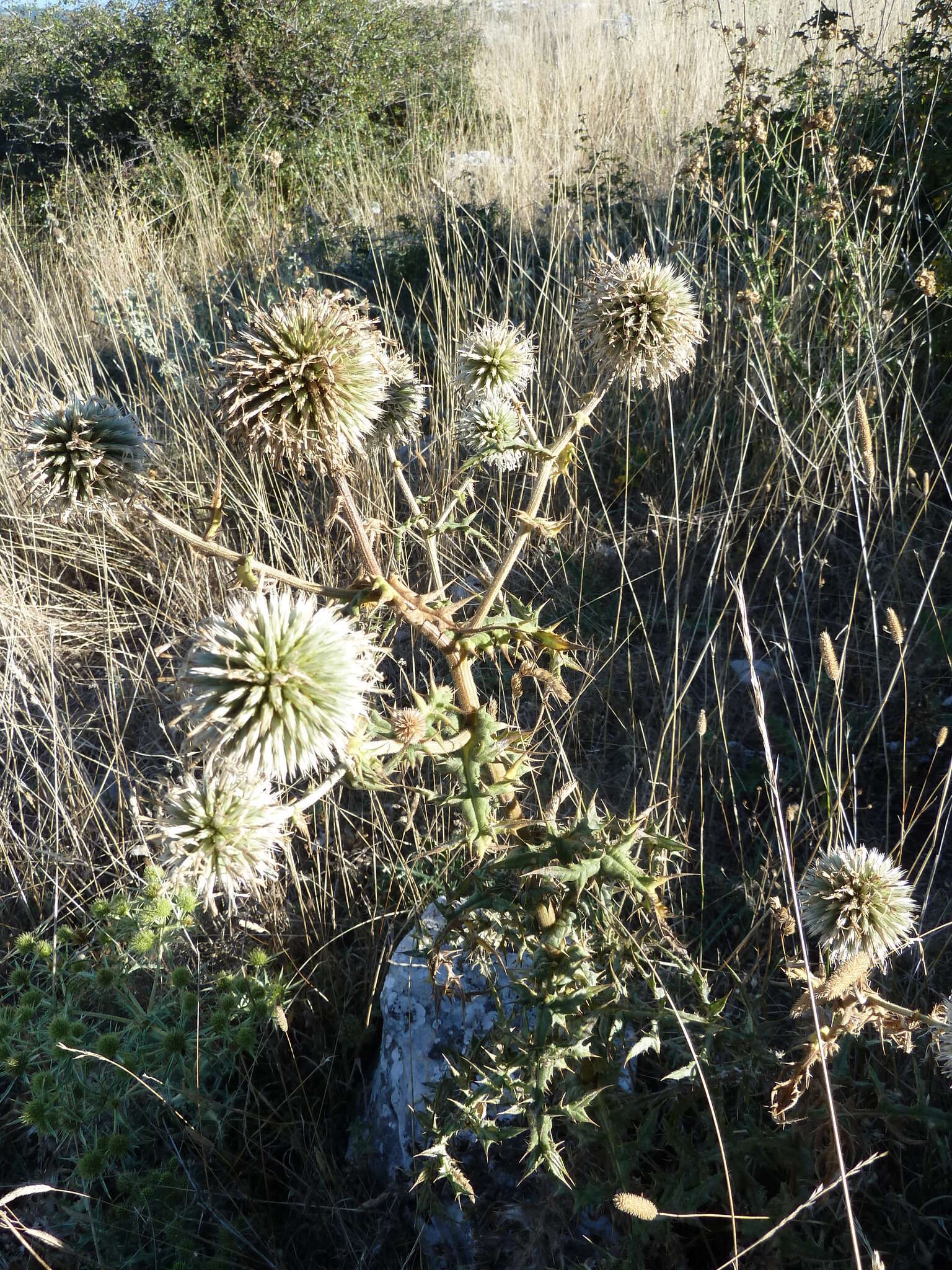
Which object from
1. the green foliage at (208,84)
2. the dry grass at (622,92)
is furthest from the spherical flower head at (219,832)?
the green foliage at (208,84)

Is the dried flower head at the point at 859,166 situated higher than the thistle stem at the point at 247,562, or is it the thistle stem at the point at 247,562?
the dried flower head at the point at 859,166

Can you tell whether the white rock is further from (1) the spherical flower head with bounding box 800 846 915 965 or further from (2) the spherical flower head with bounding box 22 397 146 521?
(2) the spherical flower head with bounding box 22 397 146 521

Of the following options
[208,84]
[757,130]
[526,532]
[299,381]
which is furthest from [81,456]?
[208,84]

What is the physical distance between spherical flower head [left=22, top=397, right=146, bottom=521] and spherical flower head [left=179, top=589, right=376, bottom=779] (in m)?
0.46

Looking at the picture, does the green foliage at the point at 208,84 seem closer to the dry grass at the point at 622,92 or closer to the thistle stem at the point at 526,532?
the dry grass at the point at 622,92

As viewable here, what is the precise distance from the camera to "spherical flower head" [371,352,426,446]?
169 cm

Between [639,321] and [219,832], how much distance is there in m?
1.27

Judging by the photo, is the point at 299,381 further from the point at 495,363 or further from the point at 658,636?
the point at 658,636

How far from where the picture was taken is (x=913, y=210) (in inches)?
147

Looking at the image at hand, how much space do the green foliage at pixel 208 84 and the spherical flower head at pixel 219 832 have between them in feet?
26.2

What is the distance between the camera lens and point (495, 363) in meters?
1.89

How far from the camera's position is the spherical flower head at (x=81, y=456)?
5.20 feet

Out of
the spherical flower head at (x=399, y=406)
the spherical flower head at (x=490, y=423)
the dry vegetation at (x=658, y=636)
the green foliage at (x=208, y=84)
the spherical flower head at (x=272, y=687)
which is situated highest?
the green foliage at (x=208, y=84)

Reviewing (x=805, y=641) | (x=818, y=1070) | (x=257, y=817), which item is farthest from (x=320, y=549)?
(x=818, y=1070)
